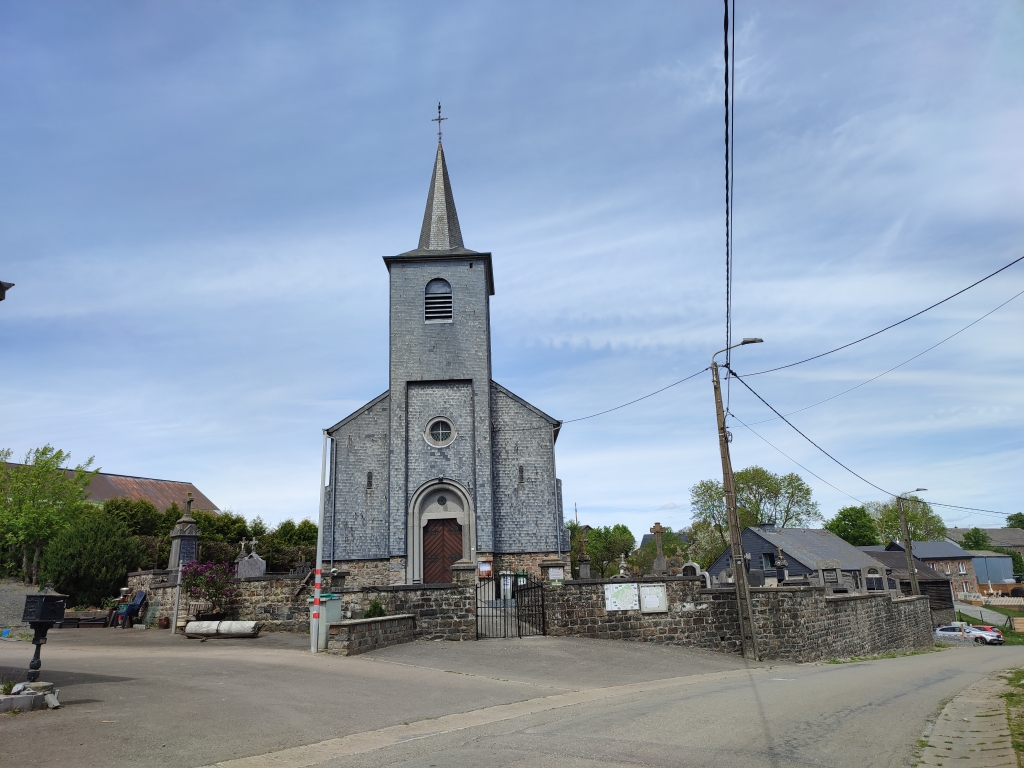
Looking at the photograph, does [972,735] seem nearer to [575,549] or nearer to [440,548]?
[440,548]

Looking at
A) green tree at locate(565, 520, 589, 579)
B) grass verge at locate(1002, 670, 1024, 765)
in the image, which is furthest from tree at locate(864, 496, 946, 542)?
grass verge at locate(1002, 670, 1024, 765)

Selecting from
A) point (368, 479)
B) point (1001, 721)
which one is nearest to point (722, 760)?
point (1001, 721)

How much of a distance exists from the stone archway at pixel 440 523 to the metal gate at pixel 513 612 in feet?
19.4

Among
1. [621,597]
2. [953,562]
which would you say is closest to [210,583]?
[621,597]

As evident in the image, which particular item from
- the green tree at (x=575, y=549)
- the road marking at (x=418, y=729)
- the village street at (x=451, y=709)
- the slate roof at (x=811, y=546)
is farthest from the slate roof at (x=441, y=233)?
the slate roof at (x=811, y=546)

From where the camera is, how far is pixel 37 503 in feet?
112

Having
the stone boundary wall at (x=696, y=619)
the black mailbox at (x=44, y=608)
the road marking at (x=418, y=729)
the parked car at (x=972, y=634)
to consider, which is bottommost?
the parked car at (x=972, y=634)

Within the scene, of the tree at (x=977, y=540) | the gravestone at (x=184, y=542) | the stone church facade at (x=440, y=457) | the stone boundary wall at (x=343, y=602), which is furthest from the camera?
the tree at (x=977, y=540)

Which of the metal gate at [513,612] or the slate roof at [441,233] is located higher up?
the slate roof at [441,233]

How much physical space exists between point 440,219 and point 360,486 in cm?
1089

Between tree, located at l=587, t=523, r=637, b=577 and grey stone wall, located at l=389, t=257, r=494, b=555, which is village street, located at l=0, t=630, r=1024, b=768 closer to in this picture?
grey stone wall, located at l=389, t=257, r=494, b=555

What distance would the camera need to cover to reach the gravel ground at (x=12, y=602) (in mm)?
21322

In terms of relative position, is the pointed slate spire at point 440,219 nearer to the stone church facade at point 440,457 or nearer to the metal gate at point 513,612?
the stone church facade at point 440,457

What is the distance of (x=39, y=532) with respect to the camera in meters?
33.2
